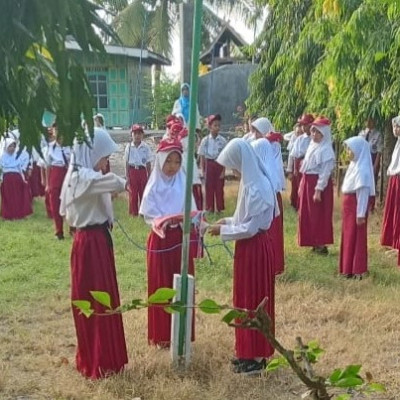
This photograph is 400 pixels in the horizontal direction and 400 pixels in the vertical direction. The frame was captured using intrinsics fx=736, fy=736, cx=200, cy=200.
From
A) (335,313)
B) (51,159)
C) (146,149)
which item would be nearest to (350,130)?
(146,149)

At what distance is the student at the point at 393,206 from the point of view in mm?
7801

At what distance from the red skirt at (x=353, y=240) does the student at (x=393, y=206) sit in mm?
803

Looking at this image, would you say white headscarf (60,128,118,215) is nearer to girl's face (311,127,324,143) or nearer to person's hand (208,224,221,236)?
person's hand (208,224,221,236)

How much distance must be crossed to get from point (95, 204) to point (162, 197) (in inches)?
31.6

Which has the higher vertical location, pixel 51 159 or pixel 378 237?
pixel 51 159

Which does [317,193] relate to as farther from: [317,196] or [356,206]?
[356,206]

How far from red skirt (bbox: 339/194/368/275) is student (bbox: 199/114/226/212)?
16.5 ft

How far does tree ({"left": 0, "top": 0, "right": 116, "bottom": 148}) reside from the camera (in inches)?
86.9

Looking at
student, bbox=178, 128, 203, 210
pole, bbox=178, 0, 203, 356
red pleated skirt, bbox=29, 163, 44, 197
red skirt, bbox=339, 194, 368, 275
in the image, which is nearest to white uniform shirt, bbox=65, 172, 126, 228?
pole, bbox=178, 0, 203, 356

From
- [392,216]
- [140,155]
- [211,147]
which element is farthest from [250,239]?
[211,147]

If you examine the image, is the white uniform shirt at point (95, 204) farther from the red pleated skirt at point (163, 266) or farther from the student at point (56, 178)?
the student at point (56, 178)

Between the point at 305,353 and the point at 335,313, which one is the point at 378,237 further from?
the point at 305,353

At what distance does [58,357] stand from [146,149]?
279 inches

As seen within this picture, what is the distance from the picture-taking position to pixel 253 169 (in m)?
4.55
